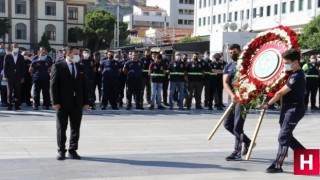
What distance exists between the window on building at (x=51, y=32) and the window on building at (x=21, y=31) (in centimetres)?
382

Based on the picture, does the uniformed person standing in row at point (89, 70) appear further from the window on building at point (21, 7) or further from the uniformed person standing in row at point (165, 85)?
the window on building at point (21, 7)

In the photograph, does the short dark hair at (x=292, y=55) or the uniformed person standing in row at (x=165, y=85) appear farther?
A: the uniformed person standing in row at (x=165, y=85)

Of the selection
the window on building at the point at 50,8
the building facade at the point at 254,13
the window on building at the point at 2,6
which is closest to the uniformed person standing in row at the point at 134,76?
the building facade at the point at 254,13

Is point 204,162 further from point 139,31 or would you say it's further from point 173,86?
point 139,31

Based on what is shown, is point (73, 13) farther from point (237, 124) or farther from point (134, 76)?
point (237, 124)

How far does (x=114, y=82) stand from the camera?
16016 mm

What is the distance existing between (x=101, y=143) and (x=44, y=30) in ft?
259

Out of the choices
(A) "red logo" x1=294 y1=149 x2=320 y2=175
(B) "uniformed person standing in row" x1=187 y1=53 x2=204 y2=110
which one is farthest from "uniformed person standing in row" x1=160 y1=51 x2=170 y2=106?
(A) "red logo" x1=294 y1=149 x2=320 y2=175

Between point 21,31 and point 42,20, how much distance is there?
4.20 meters

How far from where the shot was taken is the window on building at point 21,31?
83.8 metres

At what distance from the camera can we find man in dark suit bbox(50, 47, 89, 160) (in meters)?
8.20

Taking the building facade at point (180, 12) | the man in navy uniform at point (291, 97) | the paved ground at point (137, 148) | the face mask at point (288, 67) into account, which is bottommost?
the paved ground at point (137, 148)

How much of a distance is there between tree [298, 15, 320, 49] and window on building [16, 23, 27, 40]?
2056 inches

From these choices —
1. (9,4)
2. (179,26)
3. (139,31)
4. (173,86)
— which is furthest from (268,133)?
(179,26)
